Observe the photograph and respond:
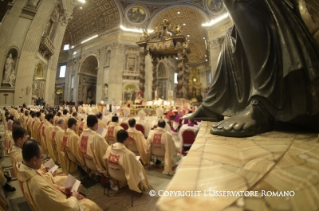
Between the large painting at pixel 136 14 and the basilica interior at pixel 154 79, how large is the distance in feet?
0.36

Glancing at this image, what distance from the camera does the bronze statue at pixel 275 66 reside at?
107 cm

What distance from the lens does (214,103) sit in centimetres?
172

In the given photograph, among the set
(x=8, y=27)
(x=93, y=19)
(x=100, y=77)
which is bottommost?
(x=100, y=77)

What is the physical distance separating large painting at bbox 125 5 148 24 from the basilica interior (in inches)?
4.4

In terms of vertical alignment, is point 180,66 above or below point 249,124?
above

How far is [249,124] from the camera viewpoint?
1.14m

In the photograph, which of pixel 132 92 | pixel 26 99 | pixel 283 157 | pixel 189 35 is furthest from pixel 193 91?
pixel 283 157

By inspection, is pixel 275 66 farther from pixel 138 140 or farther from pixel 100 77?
pixel 100 77

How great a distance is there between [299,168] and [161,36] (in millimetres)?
13917

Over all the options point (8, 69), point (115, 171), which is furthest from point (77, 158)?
point (8, 69)

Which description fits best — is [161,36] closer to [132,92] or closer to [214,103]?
[132,92]

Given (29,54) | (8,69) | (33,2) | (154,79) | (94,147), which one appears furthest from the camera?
(154,79)

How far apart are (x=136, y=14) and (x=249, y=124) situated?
22035mm
